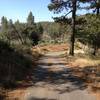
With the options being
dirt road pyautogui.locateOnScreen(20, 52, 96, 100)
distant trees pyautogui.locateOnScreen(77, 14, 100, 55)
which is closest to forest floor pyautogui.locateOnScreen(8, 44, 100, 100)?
dirt road pyautogui.locateOnScreen(20, 52, 96, 100)

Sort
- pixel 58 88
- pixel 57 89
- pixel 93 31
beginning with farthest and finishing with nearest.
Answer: pixel 93 31
pixel 58 88
pixel 57 89

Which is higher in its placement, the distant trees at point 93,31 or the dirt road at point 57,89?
the distant trees at point 93,31

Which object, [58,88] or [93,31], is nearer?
[58,88]

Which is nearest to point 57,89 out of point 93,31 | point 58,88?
point 58,88

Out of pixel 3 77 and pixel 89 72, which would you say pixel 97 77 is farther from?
pixel 3 77

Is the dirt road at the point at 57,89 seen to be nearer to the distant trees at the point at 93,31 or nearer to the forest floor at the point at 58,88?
the forest floor at the point at 58,88

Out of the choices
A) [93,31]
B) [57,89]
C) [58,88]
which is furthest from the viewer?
[93,31]

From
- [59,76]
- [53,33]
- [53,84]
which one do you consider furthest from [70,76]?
[53,33]

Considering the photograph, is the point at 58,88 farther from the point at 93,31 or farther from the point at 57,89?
the point at 93,31

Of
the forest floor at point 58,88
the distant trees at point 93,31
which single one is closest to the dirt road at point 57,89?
the forest floor at point 58,88

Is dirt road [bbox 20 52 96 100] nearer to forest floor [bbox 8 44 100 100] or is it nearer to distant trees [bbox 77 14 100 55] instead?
forest floor [bbox 8 44 100 100]

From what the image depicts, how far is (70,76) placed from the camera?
17.9 m

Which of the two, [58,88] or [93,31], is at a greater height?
[93,31]

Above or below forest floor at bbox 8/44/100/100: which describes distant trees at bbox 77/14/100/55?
above
